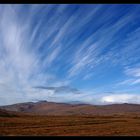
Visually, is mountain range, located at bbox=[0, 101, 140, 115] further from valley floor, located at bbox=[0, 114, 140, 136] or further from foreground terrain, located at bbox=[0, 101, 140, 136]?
valley floor, located at bbox=[0, 114, 140, 136]

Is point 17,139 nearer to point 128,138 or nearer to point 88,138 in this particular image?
point 88,138

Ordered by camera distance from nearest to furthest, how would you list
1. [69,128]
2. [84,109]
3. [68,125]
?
[69,128], [68,125], [84,109]

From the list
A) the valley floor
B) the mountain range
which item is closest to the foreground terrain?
the valley floor

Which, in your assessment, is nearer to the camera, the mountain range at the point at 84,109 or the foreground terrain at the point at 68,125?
the foreground terrain at the point at 68,125

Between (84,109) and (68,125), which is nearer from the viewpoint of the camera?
(68,125)

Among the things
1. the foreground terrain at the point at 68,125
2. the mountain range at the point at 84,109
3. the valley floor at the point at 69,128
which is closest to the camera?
the valley floor at the point at 69,128

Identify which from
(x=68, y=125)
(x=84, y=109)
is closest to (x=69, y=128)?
(x=68, y=125)

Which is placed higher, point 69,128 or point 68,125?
point 68,125

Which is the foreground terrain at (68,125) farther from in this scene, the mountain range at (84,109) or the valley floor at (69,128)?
the mountain range at (84,109)

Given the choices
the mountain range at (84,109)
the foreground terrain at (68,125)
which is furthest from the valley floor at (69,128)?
the mountain range at (84,109)

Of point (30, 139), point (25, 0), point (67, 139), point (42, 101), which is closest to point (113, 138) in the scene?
point (67, 139)

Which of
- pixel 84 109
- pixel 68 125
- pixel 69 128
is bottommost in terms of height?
pixel 69 128

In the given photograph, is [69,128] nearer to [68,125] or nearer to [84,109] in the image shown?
[68,125]

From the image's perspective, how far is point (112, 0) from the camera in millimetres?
3326
